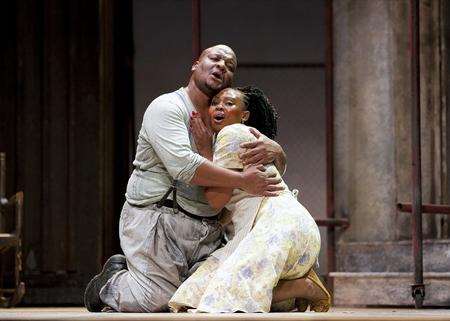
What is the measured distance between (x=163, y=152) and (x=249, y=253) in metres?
0.63

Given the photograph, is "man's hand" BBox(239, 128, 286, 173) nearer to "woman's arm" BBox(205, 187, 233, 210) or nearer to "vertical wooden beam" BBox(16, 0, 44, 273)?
"woman's arm" BBox(205, 187, 233, 210)

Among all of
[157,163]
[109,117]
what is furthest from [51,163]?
[157,163]

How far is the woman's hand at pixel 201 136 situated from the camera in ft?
21.1

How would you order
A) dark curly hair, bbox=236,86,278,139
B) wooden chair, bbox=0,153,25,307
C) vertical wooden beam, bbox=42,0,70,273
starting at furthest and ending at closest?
vertical wooden beam, bbox=42,0,70,273 → wooden chair, bbox=0,153,25,307 → dark curly hair, bbox=236,86,278,139

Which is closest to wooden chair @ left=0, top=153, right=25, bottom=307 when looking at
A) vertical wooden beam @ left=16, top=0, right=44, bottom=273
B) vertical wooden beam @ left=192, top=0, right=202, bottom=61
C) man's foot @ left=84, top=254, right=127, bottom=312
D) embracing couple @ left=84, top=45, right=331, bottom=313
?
vertical wooden beam @ left=16, top=0, right=44, bottom=273

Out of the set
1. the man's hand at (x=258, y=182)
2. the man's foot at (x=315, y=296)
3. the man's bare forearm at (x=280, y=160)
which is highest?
the man's bare forearm at (x=280, y=160)

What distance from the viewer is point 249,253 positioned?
611cm

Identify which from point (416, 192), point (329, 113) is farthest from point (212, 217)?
point (329, 113)

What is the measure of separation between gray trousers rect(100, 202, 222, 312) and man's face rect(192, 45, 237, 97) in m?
0.61

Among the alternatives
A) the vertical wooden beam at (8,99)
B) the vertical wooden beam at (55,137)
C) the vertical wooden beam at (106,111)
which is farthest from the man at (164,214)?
the vertical wooden beam at (8,99)

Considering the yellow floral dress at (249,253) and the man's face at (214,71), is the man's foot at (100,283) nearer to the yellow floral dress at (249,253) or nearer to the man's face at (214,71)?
the yellow floral dress at (249,253)

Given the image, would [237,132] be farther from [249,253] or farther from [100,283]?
[100,283]

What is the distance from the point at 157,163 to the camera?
651 cm

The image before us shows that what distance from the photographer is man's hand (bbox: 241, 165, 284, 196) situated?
6.20 m
